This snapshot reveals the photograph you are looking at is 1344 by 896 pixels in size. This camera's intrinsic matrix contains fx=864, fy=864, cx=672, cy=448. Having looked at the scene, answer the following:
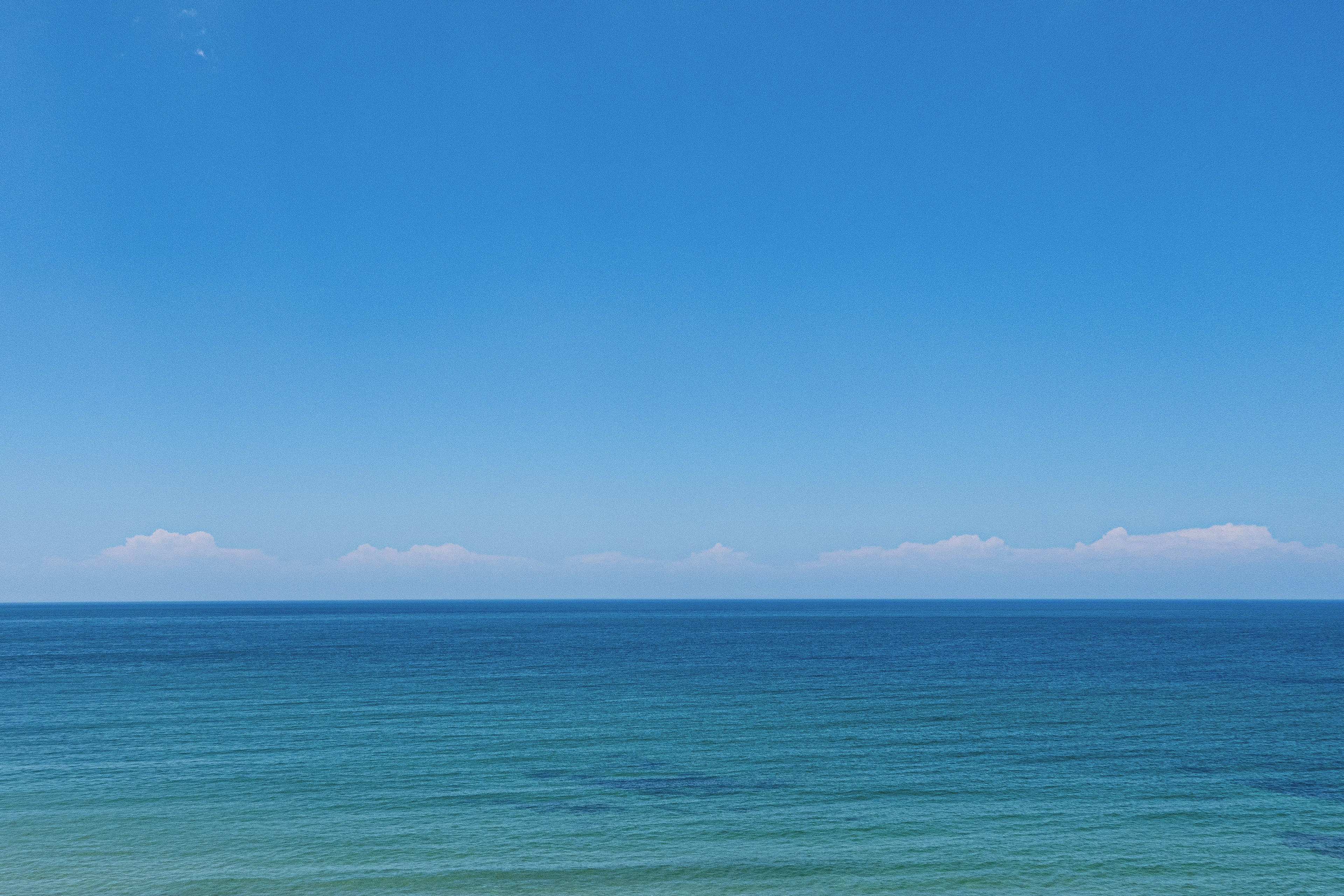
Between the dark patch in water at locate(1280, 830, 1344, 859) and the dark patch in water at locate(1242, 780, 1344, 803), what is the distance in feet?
17.0

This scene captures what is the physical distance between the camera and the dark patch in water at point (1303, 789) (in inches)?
1305

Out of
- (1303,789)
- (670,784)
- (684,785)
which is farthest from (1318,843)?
(670,784)

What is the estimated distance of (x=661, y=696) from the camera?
60188 mm

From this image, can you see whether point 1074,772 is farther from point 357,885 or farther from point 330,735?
point 330,735

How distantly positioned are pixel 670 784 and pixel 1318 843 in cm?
2195

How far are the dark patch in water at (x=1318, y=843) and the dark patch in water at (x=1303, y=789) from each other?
517cm

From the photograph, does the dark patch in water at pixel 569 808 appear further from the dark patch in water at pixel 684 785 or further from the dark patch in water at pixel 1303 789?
the dark patch in water at pixel 1303 789

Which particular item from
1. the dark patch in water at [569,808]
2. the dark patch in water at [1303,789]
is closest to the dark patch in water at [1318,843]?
the dark patch in water at [1303,789]

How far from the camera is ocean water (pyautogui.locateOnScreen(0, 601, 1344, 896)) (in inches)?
997

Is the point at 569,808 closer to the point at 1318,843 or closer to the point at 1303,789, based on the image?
the point at 1318,843

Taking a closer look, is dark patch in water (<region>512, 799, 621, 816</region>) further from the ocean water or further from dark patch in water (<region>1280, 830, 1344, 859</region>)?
dark patch in water (<region>1280, 830, 1344, 859</region>)

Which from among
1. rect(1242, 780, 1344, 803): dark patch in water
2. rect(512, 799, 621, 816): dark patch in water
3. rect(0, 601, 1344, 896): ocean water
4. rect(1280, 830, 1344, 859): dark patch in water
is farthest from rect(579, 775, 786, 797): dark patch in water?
rect(1242, 780, 1344, 803): dark patch in water

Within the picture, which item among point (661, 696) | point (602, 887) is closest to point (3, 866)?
point (602, 887)

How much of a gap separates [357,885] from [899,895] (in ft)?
49.6
